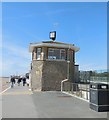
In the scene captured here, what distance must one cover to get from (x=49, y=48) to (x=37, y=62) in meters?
2.06

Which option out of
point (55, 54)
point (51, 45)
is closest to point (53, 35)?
point (51, 45)

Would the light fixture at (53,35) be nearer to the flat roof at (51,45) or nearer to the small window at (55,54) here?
the flat roof at (51,45)

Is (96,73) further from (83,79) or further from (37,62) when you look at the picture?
(37,62)

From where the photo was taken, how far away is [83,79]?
3672 centimetres

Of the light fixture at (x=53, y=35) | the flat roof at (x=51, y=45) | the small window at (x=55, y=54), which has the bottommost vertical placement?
the small window at (x=55, y=54)

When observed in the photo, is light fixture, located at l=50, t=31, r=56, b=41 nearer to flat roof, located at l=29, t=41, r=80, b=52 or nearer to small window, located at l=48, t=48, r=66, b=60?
flat roof, located at l=29, t=41, r=80, b=52

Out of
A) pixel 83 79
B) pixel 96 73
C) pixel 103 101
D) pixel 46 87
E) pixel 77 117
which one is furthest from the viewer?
pixel 83 79

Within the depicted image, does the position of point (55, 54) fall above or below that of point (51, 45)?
below

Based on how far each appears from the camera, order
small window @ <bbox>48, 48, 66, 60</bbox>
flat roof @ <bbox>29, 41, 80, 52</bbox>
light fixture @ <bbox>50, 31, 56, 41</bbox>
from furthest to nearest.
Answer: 1. light fixture @ <bbox>50, 31, 56, 41</bbox>
2. small window @ <bbox>48, 48, 66, 60</bbox>
3. flat roof @ <bbox>29, 41, 80, 52</bbox>

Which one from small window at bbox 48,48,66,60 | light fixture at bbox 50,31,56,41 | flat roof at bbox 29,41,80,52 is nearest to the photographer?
flat roof at bbox 29,41,80,52

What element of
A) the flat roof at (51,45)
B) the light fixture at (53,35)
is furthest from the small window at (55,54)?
the light fixture at (53,35)

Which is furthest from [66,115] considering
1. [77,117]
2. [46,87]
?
[46,87]

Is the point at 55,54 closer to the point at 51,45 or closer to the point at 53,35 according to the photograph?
the point at 51,45

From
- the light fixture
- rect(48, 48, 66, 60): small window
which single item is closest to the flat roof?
rect(48, 48, 66, 60): small window
